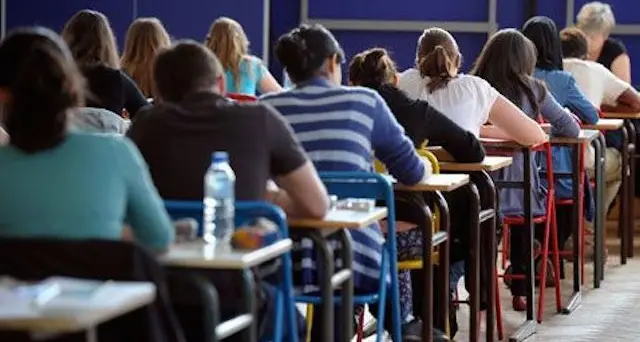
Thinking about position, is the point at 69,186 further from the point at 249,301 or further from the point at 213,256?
the point at 249,301

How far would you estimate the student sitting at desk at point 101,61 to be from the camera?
5.55 meters

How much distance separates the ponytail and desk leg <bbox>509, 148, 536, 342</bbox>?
1.40 feet

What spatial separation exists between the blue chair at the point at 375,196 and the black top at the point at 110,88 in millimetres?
1322

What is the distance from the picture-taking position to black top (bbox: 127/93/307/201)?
3.67 meters

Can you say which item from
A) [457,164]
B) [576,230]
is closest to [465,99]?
[457,164]

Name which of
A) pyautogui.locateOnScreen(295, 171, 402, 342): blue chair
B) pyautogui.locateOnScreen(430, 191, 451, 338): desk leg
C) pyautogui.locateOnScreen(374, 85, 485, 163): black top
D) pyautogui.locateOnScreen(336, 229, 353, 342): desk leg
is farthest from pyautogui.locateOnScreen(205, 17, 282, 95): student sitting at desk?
pyautogui.locateOnScreen(336, 229, 353, 342): desk leg

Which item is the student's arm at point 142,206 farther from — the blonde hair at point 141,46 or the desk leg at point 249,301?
the blonde hair at point 141,46

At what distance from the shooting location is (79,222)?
299 cm

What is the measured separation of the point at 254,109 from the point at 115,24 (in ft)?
23.5

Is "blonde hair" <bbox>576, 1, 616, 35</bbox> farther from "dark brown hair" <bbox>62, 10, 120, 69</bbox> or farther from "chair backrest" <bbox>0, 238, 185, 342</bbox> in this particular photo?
"chair backrest" <bbox>0, 238, 185, 342</bbox>

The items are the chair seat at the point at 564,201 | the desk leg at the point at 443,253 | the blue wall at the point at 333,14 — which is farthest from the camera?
Result: the blue wall at the point at 333,14

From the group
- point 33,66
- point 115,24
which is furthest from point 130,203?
point 115,24

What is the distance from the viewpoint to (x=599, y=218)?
7398mm

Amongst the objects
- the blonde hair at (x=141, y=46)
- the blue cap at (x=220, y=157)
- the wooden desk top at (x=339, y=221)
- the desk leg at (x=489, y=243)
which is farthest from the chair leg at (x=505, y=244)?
the blue cap at (x=220, y=157)
